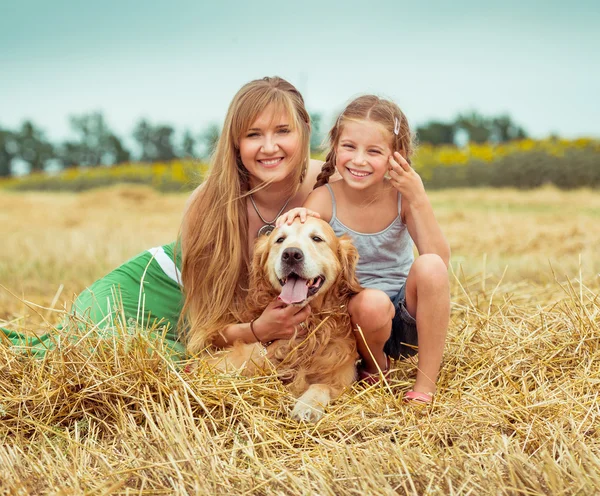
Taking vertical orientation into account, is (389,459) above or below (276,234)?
below

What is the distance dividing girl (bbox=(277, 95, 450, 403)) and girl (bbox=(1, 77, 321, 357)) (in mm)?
294

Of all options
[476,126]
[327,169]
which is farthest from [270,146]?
[476,126]

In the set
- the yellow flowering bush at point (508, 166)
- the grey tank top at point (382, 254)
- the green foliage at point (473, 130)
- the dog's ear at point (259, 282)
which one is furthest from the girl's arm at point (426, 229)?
the green foliage at point (473, 130)

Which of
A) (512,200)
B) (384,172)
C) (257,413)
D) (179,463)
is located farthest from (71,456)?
(512,200)

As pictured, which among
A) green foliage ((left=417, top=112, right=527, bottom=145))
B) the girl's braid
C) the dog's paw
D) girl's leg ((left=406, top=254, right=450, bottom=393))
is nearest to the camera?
the dog's paw

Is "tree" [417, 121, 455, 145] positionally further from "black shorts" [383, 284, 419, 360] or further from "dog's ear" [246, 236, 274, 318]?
"dog's ear" [246, 236, 274, 318]

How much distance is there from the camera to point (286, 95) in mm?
3553

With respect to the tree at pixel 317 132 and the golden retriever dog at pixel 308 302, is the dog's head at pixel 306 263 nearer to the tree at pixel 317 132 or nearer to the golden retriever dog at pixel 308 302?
the golden retriever dog at pixel 308 302

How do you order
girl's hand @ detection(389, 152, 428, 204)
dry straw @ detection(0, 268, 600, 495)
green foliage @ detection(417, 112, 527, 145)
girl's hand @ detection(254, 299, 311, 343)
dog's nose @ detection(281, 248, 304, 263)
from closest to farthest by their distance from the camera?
dry straw @ detection(0, 268, 600, 495)
dog's nose @ detection(281, 248, 304, 263)
girl's hand @ detection(254, 299, 311, 343)
girl's hand @ detection(389, 152, 428, 204)
green foliage @ detection(417, 112, 527, 145)

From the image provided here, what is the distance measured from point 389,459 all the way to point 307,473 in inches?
11.5

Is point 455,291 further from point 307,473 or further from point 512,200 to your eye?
point 512,200

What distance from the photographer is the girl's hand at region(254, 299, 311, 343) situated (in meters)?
3.03

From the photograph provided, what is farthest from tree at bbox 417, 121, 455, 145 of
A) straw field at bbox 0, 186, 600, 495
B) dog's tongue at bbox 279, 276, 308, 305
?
dog's tongue at bbox 279, 276, 308, 305

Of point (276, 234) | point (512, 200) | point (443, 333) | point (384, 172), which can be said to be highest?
point (384, 172)
